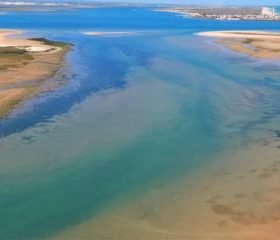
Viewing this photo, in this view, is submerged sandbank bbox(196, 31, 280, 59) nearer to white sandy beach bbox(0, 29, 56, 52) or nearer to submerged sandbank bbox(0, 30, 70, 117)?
submerged sandbank bbox(0, 30, 70, 117)

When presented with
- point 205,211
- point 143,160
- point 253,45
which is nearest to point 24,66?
point 143,160

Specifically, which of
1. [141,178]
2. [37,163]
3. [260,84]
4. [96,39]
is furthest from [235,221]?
[96,39]

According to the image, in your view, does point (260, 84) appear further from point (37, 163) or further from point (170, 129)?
point (37, 163)

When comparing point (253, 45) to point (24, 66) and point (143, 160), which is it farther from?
point (143, 160)

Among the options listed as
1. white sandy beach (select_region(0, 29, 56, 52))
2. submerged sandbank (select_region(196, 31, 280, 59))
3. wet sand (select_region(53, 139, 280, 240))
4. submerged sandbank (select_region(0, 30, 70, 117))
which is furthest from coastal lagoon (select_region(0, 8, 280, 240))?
white sandy beach (select_region(0, 29, 56, 52))

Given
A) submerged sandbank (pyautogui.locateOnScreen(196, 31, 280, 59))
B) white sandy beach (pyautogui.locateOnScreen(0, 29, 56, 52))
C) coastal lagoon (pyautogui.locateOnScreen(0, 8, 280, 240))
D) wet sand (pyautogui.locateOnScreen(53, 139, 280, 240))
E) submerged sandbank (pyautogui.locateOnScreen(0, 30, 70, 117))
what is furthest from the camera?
submerged sandbank (pyautogui.locateOnScreen(196, 31, 280, 59))

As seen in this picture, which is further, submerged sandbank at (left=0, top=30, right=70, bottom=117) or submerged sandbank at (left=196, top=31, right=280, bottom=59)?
submerged sandbank at (left=196, top=31, right=280, bottom=59)

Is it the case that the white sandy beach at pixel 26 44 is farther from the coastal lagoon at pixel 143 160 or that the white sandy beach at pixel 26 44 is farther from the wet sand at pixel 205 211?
the wet sand at pixel 205 211

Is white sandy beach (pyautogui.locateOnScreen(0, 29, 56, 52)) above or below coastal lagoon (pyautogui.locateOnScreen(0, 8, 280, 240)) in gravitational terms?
above
